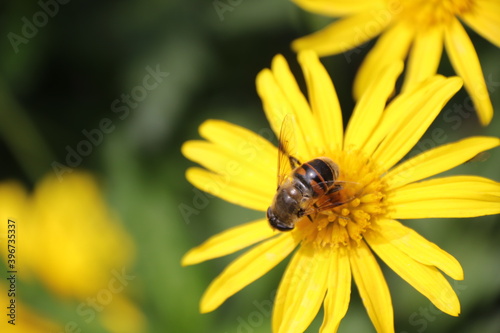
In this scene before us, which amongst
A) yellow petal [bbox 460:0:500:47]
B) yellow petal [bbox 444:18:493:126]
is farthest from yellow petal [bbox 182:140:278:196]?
yellow petal [bbox 460:0:500:47]

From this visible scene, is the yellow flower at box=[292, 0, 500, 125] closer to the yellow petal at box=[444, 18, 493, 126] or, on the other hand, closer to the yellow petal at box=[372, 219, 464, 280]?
the yellow petal at box=[444, 18, 493, 126]

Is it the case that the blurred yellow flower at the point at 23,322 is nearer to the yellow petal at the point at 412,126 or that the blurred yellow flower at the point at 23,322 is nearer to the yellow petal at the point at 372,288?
the yellow petal at the point at 372,288

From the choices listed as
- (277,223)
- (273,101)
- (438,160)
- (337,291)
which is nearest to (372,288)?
(337,291)

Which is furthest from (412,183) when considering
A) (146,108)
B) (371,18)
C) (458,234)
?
Answer: (146,108)

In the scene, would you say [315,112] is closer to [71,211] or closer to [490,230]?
[490,230]

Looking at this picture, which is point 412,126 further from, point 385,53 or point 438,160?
point 385,53

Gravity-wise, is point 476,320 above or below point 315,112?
below
